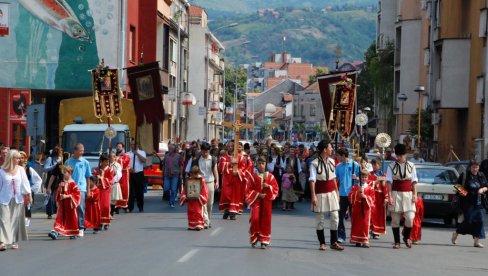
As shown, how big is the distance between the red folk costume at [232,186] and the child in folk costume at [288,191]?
4.31m

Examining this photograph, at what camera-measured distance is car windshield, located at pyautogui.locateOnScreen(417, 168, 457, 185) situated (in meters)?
27.6

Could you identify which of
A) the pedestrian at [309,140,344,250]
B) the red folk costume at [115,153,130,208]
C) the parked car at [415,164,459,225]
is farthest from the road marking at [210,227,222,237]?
the parked car at [415,164,459,225]

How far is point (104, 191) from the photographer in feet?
75.6

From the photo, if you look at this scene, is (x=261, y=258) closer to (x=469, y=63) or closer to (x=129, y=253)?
(x=129, y=253)

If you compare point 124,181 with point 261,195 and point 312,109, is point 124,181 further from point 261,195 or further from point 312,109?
point 312,109

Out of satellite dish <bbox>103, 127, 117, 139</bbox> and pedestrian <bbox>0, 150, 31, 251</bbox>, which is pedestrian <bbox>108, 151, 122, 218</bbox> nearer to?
satellite dish <bbox>103, 127, 117, 139</bbox>

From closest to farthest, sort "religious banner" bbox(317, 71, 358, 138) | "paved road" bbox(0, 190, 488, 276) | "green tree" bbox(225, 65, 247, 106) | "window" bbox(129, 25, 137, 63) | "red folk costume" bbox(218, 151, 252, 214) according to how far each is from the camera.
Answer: "paved road" bbox(0, 190, 488, 276) < "red folk costume" bbox(218, 151, 252, 214) < "religious banner" bbox(317, 71, 358, 138) < "window" bbox(129, 25, 137, 63) < "green tree" bbox(225, 65, 247, 106)

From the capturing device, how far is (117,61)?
173 ft

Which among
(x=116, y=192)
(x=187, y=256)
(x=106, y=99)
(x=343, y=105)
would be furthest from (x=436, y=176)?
(x=187, y=256)

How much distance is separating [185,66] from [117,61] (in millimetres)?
36241

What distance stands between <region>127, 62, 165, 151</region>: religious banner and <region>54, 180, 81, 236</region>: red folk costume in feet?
40.8

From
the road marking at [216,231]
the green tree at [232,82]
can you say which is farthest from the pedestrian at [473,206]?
the green tree at [232,82]

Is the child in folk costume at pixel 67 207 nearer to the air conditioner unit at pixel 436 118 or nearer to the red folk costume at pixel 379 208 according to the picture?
the red folk costume at pixel 379 208

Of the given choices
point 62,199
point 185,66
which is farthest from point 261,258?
point 185,66
